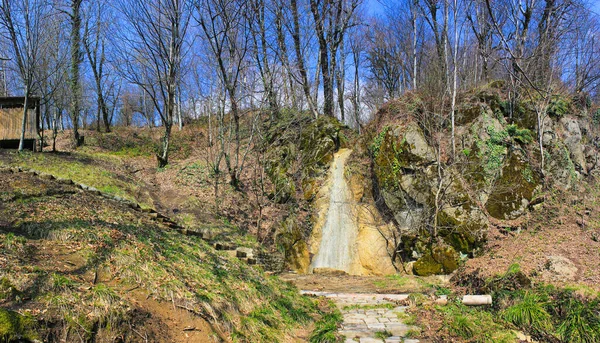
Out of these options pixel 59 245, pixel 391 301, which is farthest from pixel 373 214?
pixel 59 245

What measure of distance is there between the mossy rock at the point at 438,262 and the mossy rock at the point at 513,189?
236 centimetres

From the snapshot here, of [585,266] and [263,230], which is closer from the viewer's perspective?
[585,266]

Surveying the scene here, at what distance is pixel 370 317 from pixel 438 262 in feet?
17.3

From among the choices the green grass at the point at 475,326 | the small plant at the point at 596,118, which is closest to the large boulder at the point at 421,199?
the green grass at the point at 475,326

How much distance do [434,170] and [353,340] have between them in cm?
859

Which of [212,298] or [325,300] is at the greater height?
[212,298]

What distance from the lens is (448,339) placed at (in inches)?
225

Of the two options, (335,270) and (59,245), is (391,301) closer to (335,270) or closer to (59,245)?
(335,270)

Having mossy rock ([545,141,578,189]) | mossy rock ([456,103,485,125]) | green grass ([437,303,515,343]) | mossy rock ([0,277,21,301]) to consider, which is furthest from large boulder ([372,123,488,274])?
mossy rock ([0,277,21,301])

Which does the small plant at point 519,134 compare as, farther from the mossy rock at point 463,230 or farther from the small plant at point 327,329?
the small plant at point 327,329

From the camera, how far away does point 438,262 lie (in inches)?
437

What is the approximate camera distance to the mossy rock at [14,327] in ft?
9.12

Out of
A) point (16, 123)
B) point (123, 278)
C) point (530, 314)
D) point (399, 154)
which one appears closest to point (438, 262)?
point (399, 154)

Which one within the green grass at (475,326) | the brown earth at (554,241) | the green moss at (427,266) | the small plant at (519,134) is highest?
the small plant at (519,134)
